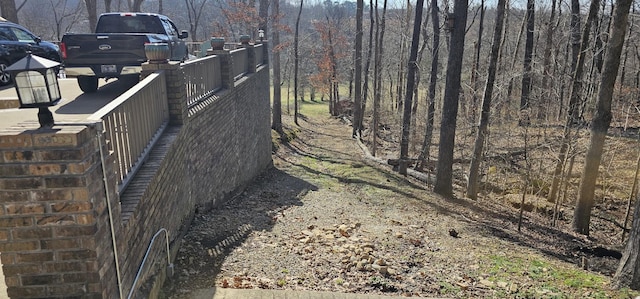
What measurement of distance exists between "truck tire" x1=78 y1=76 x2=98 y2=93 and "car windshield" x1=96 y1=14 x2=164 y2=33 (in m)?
2.11

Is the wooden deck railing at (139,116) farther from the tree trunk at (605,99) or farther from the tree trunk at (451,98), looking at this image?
the tree trunk at (605,99)

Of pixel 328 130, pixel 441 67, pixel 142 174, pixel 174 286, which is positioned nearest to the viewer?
pixel 142 174

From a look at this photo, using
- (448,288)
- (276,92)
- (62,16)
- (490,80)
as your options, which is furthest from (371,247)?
(62,16)

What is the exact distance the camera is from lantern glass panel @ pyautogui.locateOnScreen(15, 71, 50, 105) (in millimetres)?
2930

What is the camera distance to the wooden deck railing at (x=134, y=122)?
13.3ft

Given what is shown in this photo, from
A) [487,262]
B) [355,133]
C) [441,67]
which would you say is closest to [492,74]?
[487,262]

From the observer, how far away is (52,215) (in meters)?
3.03

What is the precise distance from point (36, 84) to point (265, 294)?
3.60m

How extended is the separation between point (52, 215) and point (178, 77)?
4240 millimetres

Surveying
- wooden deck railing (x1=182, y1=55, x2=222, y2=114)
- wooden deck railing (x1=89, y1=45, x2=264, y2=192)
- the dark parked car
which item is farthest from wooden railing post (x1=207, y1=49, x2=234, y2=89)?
the dark parked car

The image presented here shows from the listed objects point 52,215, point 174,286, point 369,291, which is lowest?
point 369,291

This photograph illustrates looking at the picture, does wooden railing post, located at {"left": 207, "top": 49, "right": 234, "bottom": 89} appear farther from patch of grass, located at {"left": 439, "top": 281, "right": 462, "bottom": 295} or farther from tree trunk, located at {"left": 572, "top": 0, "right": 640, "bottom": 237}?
tree trunk, located at {"left": 572, "top": 0, "right": 640, "bottom": 237}

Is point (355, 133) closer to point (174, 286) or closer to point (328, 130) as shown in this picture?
point (328, 130)

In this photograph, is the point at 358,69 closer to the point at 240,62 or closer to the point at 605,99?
the point at 240,62
